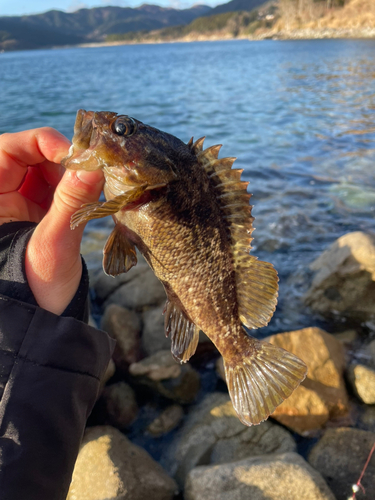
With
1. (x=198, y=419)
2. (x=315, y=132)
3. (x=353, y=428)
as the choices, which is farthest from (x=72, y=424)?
(x=315, y=132)

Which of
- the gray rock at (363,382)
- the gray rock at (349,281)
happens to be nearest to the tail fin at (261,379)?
the gray rock at (363,382)

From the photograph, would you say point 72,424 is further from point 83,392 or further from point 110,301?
point 110,301

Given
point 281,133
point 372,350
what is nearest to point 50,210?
point 372,350

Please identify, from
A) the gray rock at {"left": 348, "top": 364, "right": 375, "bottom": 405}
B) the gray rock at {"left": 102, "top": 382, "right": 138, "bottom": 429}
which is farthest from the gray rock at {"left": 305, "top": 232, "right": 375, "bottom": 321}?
the gray rock at {"left": 102, "top": 382, "right": 138, "bottom": 429}

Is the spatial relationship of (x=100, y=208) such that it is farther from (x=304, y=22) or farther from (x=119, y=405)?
(x=304, y=22)

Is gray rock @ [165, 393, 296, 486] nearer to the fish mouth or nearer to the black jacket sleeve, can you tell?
the black jacket sleeve
